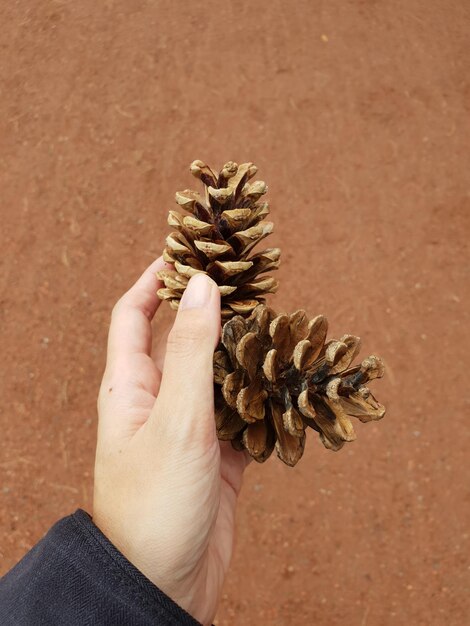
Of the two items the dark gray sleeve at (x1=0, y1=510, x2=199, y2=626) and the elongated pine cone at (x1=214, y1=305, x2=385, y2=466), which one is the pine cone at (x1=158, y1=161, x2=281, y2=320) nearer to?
the elongated pine cone at (x1=214, y1=305, x2=385, y2=466)

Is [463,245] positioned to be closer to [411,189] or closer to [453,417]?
[411,189]

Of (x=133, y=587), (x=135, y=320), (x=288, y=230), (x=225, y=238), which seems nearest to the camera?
(x=133, y=587)

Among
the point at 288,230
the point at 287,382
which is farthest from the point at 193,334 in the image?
the point at 288,230

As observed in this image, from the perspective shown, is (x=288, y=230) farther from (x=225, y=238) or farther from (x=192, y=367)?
(x=192, y=367)

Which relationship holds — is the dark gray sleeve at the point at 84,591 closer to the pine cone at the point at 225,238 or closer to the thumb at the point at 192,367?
the thumb at the point at 192,367

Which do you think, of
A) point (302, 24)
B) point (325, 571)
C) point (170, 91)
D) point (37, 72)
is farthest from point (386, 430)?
point (37, 72)

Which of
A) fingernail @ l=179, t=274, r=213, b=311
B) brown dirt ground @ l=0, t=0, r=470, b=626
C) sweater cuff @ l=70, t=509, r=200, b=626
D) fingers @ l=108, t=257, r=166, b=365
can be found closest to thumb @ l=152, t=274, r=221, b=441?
fingernail @ l=179, t=274, r=213, b=311
